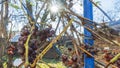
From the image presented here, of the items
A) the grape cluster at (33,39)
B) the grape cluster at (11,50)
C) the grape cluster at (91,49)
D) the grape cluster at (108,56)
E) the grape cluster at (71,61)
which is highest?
the grape cluster at (33,39)

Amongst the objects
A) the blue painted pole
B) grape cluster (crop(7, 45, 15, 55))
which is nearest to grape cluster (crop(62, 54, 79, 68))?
the blue painted pole

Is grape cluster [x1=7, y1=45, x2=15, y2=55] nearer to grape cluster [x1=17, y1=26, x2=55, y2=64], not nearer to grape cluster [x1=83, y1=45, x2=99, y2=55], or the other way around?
grape cluster [x1=17, y1=26, x2=55, y2=64]

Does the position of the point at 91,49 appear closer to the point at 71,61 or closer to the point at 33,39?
the point at 71,61

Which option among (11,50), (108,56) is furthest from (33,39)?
(108,56)

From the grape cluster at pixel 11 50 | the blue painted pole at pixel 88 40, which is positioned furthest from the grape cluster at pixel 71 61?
the grape cluster at pixel 11 50

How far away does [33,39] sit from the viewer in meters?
0.44

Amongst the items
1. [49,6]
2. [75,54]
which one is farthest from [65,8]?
[75,54]

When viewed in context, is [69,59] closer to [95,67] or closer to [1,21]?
[95,67]

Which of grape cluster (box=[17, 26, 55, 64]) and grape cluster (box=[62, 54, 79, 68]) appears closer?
grape cluster (box=[17, 26, 55, 64])

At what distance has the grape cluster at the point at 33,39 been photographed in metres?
0.42

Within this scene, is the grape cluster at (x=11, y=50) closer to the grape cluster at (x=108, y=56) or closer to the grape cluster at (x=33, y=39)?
the grape cluster at (x=33, y=39)

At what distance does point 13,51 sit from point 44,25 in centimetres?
8

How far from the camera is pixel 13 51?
504 millimetres

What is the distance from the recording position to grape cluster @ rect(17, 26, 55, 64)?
0.42 meters
